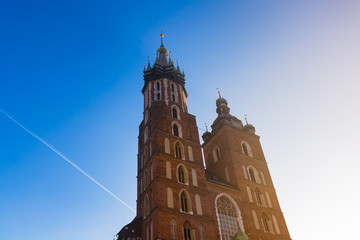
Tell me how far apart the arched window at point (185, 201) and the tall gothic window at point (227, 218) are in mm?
3298

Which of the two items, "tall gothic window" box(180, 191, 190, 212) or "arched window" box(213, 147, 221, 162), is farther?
"arched window" box(213, 147, 221, 162)

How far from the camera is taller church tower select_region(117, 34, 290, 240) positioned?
2655 centimetres

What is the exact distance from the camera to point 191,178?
2992 cm

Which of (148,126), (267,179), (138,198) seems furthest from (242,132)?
(138,198)

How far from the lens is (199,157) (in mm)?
32562

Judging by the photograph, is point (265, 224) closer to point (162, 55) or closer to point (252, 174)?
point (252, 174)

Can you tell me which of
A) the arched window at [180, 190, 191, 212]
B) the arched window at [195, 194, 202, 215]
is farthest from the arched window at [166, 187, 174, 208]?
the arched window at [195, 194, 202, 215]

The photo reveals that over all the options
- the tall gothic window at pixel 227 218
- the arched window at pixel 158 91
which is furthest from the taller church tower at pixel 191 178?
the arched window at pixel 158 91

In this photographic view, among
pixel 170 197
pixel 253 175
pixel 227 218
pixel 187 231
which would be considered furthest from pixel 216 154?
pixel 187 231

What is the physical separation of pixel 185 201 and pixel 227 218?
14.9ft

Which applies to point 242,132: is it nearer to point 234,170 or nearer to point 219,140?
point 219,140

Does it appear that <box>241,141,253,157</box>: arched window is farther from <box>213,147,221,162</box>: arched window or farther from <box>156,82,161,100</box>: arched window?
<box>156,82,161,100</box>: arched window

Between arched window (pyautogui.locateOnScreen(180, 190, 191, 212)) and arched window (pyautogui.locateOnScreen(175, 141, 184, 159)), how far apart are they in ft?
13.8

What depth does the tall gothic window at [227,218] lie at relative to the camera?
92.6ft
